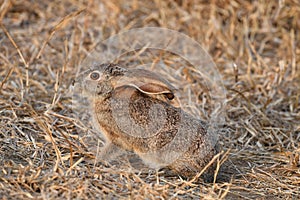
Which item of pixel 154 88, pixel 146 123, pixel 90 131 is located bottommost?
pixel 90 131

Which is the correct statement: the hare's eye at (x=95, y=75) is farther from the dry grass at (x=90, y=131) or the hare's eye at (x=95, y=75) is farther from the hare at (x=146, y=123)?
the dry grass at (x=90, y=131)

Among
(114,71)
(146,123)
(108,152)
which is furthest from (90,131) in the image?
(146,123)

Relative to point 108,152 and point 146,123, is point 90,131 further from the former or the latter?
point 146,123

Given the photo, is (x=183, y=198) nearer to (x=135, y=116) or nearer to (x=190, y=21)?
(x=135, y=116)

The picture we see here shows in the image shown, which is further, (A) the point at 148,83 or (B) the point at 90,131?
(B) the point at 90,131

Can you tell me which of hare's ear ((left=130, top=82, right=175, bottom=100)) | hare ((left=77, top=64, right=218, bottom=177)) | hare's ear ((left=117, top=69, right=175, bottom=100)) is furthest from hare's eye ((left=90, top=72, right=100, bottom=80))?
hare's ear ((left=130, top=82, right=175, bottom=100))

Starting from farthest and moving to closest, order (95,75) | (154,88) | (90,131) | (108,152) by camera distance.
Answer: (90,131) → (95,75) → (108,152) → (154,88)

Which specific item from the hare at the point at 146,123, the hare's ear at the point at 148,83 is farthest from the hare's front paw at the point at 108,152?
the hare's ear at the point at 148,83
